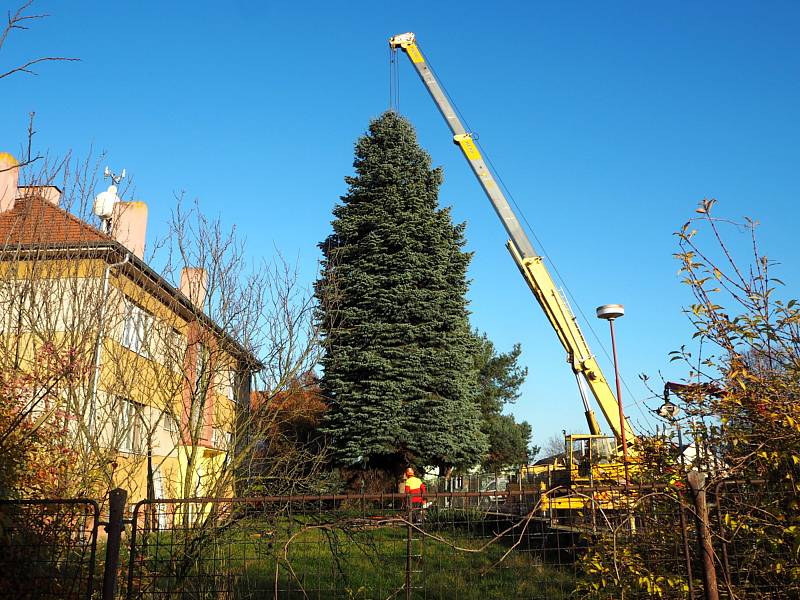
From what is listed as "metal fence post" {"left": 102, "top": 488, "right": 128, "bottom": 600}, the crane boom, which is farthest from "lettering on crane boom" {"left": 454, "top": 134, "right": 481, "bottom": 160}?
"metal fence post" {"left": 102, "top": 488, "right": 128, "bottom": 600}

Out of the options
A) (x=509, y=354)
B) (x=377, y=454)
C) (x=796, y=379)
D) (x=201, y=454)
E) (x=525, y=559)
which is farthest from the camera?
(x=509, y=354)

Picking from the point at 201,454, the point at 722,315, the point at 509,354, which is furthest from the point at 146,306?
the point at 509,354

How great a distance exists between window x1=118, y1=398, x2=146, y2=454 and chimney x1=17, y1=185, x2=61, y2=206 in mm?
3147

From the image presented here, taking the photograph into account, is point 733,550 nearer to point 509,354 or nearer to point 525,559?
point 525,559

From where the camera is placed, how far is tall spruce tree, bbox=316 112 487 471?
74.5 feet

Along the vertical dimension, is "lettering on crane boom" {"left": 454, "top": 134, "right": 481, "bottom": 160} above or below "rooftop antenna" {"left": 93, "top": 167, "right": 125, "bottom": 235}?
above

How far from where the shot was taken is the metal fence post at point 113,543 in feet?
15.1

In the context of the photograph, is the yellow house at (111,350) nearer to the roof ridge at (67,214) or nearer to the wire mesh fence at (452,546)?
the roof ridge at (67,214)

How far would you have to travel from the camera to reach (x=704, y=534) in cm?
449

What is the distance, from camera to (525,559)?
22.1 ft

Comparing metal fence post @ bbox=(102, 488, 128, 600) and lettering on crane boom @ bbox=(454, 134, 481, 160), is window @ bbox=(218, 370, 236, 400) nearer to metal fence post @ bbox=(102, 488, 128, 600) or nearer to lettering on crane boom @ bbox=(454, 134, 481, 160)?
metal fence post @ bbox=(102, 488, 128, 600)

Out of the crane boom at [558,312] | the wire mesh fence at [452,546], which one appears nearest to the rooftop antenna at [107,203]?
the wire mesh fence at [452,546]

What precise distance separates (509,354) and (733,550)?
119ft

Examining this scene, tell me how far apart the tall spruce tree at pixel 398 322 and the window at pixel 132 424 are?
37.5ft
